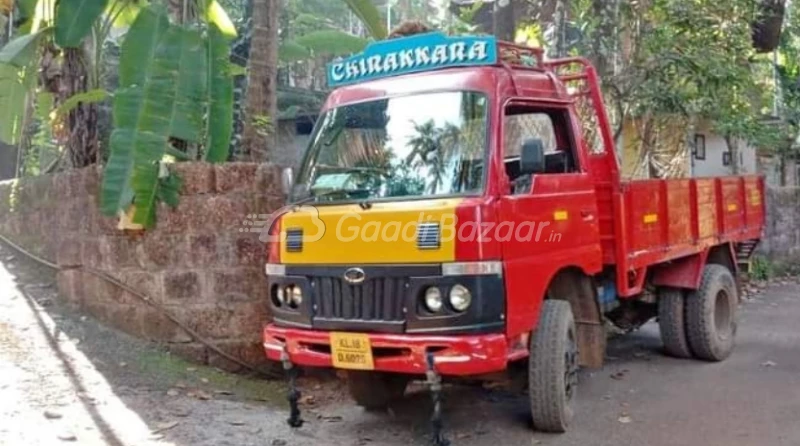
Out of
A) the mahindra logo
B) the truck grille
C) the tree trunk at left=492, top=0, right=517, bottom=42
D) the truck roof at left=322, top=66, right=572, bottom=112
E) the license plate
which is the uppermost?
the tree trunk at left=492, top=0, right=517, bottom=42

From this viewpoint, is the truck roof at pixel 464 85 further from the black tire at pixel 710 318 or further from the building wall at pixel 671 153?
the building wall at pixel 671 153

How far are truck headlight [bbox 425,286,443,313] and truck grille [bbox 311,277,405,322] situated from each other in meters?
0.15

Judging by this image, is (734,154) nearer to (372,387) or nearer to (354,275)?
(372,387)

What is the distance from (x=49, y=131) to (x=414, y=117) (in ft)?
20.3

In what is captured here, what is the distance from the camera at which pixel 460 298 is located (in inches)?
180

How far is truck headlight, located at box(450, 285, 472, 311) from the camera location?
4.56 m

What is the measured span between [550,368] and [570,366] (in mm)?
380

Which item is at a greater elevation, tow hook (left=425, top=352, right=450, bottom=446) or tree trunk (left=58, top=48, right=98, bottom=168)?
tree trunk (left=58, top=48, right=98, bottom=168)

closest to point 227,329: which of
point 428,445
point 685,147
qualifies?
point 428,445

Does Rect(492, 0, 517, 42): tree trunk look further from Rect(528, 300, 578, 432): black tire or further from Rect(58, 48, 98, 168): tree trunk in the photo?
Rect(528, 300, 578, 432): black tire

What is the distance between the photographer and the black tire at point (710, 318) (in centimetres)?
745

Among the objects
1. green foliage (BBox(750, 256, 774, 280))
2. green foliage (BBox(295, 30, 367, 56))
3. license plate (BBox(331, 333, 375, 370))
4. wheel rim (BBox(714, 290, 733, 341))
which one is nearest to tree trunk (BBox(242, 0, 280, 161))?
green foliage (BBox(295, 30, 367, 56))

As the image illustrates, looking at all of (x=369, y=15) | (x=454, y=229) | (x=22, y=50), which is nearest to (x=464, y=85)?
(x=454, y=229)

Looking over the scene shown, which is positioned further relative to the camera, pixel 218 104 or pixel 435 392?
pixel 218 104
